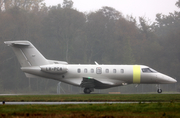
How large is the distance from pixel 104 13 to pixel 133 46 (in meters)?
9.16

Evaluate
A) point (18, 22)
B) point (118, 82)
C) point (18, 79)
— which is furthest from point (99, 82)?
point (18, 22)

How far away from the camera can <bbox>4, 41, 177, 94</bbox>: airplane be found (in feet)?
92.7

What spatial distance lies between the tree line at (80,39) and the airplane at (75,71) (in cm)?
2032

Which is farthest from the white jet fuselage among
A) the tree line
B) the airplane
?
the tree line

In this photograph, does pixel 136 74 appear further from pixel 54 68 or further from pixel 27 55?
pixel 27 55

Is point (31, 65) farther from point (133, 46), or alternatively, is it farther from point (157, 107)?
point (133, 46)

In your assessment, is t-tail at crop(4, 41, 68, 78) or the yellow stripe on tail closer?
t-tail at crop(4, 41, 68, 78)

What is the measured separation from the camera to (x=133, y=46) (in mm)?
57844

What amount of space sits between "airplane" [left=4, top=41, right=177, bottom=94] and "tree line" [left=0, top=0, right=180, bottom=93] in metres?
20.3

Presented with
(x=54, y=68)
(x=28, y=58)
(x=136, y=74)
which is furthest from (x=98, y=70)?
(x=28, y=58)

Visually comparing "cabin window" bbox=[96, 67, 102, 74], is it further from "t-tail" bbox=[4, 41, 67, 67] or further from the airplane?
"t-tail" bbox=[4, 41, 67, 67]

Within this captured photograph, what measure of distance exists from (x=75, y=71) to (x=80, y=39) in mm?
32396

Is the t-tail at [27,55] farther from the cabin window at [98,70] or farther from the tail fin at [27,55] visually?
the cabin window at [98,70]

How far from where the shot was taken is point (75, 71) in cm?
2858
